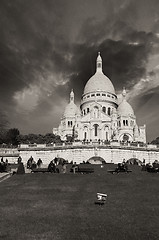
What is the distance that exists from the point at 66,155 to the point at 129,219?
41.7 metres

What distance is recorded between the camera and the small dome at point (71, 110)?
108 metres

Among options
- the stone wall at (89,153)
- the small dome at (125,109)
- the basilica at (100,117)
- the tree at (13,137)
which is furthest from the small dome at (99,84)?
the stone wall at (89,153)

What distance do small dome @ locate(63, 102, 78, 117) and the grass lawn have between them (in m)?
87.3

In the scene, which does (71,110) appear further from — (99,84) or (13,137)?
(13,137)

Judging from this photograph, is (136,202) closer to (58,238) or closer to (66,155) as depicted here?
(58,238)

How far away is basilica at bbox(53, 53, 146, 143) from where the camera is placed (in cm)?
9006

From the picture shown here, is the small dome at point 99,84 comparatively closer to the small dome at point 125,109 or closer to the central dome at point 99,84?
the central dome at point 99,84

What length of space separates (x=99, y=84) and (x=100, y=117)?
25.5m

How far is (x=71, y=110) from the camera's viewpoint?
109562mm

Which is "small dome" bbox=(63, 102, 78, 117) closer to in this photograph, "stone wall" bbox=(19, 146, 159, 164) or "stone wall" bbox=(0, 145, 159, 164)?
"stone wall" bbox=(0, 145, 159, 164)

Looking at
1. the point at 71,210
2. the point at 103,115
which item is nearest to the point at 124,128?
the point at 103,115

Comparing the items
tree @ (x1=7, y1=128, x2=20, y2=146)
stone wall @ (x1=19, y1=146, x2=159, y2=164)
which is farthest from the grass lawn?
tree @ (x1=7, y1=128, x2=20, y2=146)

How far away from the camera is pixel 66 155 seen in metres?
52.9

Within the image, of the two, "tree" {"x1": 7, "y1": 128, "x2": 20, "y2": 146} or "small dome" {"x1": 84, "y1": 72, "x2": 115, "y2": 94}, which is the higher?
"small dome" {"x1": 84, "y1": 72, "x2": 115, "y2": 94}
